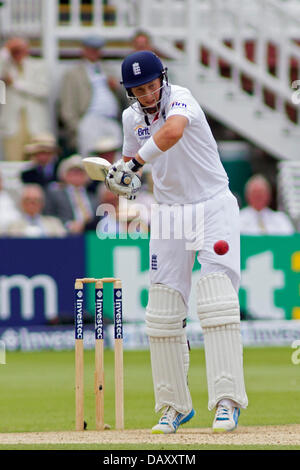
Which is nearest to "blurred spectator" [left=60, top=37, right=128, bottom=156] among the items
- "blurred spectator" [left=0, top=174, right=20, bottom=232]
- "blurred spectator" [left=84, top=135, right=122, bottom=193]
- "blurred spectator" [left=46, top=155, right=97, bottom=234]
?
"blurred spectator" [left=84, top=135, right=122, bottom=193]

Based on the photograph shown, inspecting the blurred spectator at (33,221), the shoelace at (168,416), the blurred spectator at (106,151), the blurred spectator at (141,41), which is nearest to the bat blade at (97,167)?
the shoelace at (168,416)

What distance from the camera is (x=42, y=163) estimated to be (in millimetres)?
13117

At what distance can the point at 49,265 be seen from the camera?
40.4 ft

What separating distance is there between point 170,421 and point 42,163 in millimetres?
6988

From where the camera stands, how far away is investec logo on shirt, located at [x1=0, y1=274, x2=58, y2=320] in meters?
12.1

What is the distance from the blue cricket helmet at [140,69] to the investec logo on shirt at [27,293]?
610 centimetres

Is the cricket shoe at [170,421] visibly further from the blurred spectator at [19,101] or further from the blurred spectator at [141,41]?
the blurred spectator at [141,41]

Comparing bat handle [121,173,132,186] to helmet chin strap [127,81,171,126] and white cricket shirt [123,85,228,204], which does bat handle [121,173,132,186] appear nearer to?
white cricket shirt [123,85,228,204]

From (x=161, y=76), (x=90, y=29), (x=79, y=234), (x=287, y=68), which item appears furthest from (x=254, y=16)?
(x=161, y=76)

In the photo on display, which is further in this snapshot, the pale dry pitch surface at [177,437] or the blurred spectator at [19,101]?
the blurred spectator at [19,101]

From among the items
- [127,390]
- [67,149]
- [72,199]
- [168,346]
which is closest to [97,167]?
[168,346]

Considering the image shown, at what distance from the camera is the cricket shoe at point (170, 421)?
645 cm
